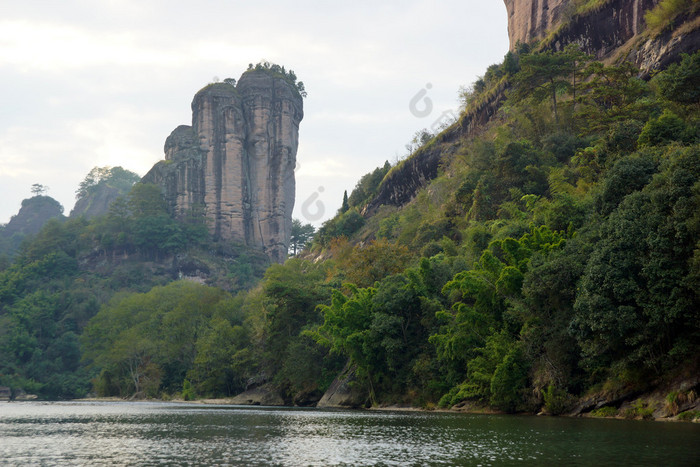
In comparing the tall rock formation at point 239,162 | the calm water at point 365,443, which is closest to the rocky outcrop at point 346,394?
the calm water at point 365,443

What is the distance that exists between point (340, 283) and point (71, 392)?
4394 centimetres

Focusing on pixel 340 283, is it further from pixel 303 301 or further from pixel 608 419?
pixel 608 419

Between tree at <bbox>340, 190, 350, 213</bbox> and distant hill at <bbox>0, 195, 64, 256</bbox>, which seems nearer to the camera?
tree at <bbox>340, 190, 350, 213</bbox>

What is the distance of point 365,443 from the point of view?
62.7 feet

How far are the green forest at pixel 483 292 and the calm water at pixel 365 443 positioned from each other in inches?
173

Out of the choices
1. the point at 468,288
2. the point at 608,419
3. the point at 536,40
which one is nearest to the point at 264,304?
the point at 468,288

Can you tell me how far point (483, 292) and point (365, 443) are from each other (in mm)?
16337

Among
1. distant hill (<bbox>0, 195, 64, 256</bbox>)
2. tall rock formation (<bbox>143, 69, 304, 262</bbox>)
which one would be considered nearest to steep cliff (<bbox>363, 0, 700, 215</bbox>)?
tall rock formation (<bbox>143, 69, 304, 262</bbox>)

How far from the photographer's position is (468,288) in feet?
111

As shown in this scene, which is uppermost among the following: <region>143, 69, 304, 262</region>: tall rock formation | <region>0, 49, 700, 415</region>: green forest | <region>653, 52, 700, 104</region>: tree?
<region>143, 69, 304, 262</region>: tall rock formation

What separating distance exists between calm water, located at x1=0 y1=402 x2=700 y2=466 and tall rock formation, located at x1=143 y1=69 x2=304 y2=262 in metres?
90.9

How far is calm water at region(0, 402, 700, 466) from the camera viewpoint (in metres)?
15.1

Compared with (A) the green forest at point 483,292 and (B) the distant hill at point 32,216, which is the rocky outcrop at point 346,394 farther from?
(B) the distant hill at point 32,216

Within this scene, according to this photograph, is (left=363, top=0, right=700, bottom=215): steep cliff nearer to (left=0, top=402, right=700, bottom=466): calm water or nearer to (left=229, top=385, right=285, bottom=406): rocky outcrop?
(left=229, top=385, right=285, bottom=406): rocky outcrop
